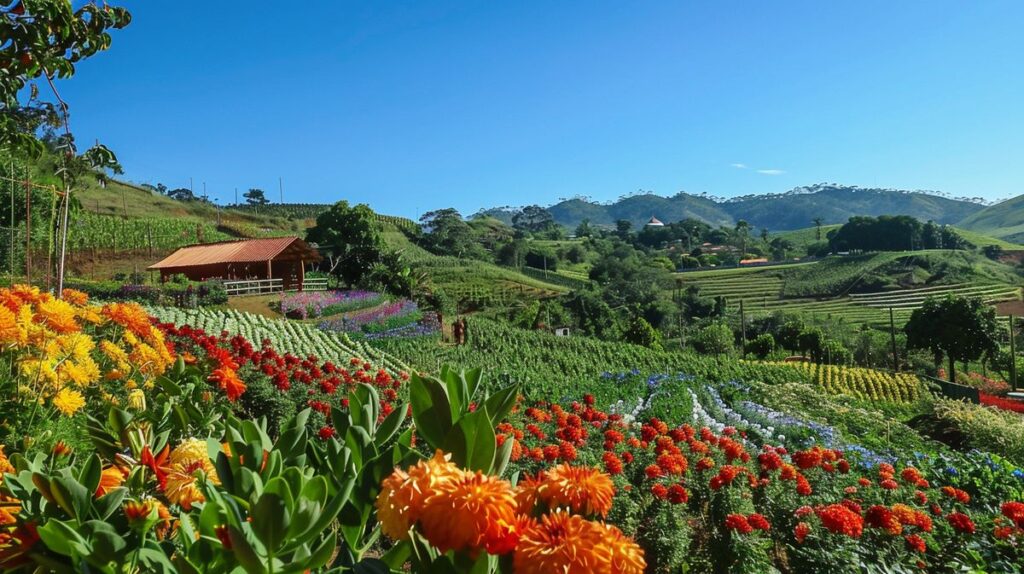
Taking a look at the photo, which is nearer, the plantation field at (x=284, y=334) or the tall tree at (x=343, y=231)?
the plantation field at (x=284, y=334)

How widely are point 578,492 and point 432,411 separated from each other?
0.31 m

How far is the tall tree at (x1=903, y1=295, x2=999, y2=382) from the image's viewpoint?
2159 cm

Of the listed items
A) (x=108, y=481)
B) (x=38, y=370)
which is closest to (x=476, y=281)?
(x=38, y=370)

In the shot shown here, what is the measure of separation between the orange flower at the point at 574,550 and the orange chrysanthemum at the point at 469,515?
0.04 meters

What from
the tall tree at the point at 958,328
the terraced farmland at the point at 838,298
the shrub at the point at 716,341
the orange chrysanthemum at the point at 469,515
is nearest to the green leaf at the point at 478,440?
the orange chrysanthemum at the point at 469,515

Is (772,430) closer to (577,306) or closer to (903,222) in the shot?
(577,306)

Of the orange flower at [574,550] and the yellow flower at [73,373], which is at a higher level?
the yellow flower at [73,373]

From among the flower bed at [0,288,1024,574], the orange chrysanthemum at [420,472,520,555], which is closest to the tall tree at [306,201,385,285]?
the flower bed at [0,288,1024,574]

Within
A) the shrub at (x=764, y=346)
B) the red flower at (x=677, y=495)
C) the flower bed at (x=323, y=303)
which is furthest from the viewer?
the shrub at (x=764, y=346)

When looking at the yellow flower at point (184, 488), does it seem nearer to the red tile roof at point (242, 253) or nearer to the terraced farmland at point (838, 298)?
the red tile roof at point (242, 253)

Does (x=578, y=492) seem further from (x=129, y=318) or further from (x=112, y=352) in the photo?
(x=129, y=318)

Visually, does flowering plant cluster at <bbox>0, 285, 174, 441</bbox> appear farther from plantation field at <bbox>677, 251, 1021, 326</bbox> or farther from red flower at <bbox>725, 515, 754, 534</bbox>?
plantation field at <bbox>677, 251, 1021, 326</bbox>

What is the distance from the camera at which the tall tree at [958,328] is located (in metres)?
21.6

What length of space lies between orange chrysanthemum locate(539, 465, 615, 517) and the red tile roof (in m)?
23.3
